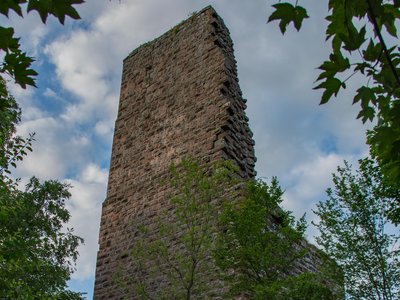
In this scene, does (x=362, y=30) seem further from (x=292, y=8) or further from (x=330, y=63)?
(x=292, y=8)

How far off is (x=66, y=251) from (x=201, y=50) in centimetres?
715

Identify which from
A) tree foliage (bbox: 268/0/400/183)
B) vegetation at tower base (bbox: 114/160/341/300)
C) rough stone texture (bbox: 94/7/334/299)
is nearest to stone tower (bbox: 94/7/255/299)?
rough stone texture (bbox: 94/7/334/299)

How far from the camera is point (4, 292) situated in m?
6.98

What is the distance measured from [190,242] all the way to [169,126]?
10.9ft

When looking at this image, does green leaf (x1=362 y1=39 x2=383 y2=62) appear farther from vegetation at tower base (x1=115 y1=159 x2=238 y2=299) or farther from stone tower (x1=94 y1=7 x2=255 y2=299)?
stone tower (x1=94 y1=7 x2=255 y2=299)

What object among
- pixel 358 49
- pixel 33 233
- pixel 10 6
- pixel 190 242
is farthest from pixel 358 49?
pixel 33 233

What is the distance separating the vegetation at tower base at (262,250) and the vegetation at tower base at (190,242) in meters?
0.45

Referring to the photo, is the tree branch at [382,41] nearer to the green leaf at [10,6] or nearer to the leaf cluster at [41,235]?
the green leaf at [10,6]

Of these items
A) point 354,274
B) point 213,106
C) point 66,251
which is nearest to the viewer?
point 354,274

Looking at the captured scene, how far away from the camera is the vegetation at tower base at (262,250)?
4664 mm

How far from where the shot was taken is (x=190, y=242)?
6109 mm

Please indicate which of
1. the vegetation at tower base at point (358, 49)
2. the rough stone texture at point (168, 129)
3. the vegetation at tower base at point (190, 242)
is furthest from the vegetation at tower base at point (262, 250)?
the vegetation at tower base at point (358, 49)

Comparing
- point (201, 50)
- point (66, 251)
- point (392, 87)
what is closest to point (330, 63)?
point (392, 87)

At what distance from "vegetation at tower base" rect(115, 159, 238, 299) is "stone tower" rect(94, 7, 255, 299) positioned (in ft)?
2.05
